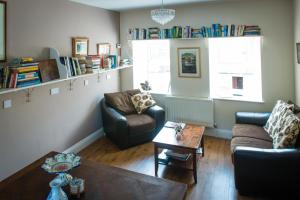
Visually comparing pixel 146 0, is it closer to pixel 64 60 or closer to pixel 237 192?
pixel 64 60

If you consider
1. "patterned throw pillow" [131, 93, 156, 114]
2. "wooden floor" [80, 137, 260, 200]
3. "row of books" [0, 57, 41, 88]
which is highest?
"row of books" [0, 57, 41, 88]

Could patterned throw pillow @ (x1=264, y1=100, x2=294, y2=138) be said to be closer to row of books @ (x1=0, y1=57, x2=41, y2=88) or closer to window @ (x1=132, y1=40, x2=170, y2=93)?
window @ (x1=132, y1=40, x2=170, y2=93)

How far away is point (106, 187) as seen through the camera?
164 centimetres

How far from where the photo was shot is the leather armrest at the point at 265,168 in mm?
2447

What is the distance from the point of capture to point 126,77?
5.25m

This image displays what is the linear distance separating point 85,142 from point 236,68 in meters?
3.12

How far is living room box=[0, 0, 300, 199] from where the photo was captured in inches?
103

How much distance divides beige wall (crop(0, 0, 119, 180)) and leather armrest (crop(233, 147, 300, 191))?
261 cm

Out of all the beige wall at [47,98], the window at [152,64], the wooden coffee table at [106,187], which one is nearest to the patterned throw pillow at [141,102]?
the window at [152,64]

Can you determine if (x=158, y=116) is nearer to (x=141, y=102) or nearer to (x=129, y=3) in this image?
(x=141, y=102)

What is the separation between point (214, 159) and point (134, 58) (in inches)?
109

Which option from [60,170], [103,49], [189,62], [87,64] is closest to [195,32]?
[189,62]

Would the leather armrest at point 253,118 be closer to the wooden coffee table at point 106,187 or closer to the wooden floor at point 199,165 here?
the wooden floor at point 199,165

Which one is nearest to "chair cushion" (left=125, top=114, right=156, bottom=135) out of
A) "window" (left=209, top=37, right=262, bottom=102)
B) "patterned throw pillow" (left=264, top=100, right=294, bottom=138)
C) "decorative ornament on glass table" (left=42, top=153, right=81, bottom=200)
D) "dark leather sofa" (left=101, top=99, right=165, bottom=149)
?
"dark leather sofa" (left=101, top=99, right=165, bottom=149)
